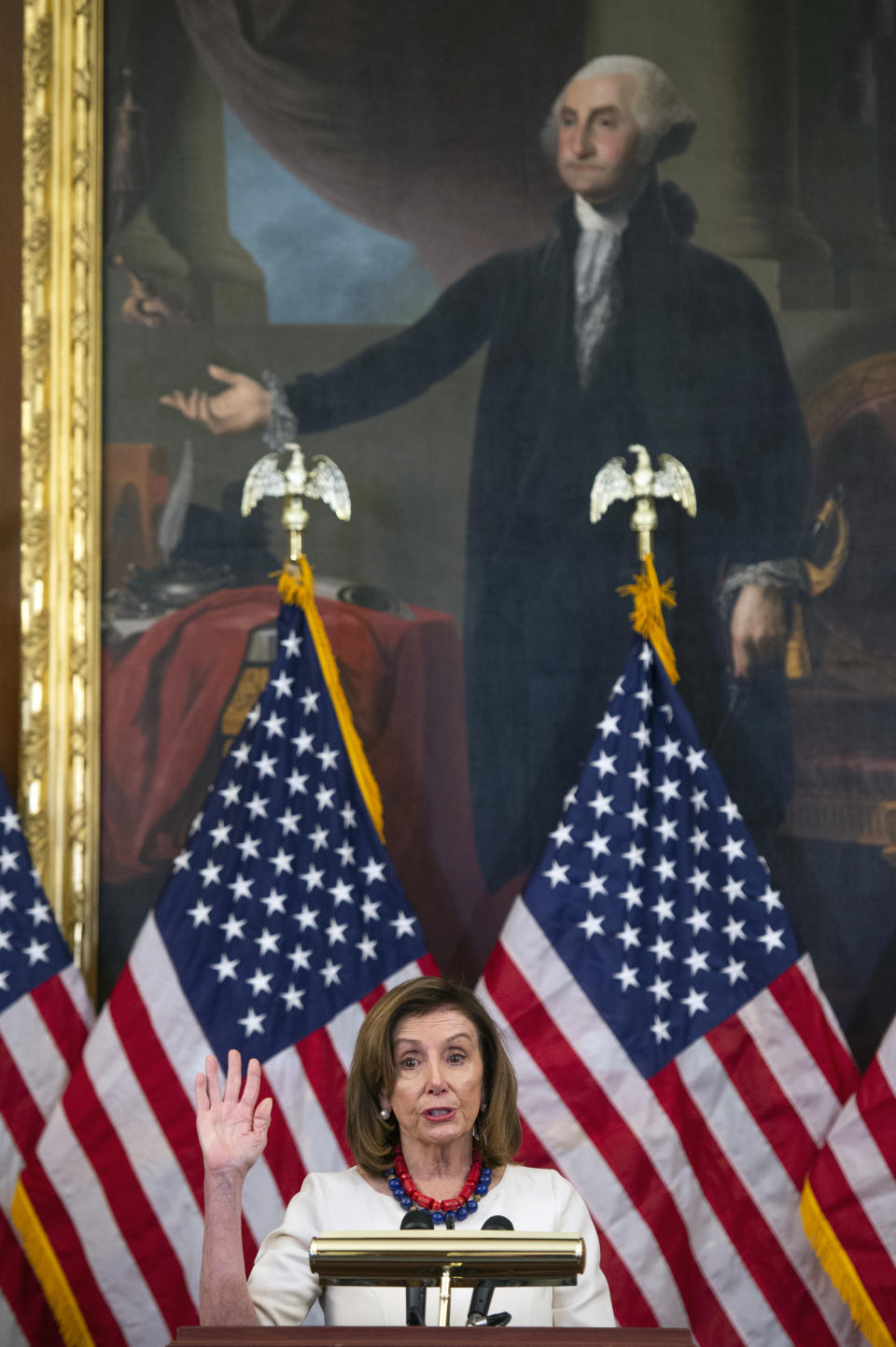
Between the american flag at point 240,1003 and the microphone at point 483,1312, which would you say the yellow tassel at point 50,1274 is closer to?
the american flag at point 240,1003

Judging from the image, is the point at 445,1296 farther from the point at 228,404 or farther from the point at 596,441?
the point at 228,404

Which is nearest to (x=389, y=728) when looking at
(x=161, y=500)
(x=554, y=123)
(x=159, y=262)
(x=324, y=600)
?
(x=324, y=600)

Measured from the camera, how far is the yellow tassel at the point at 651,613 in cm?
482

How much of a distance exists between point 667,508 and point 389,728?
1.32 m

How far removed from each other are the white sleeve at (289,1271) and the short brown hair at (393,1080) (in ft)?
0.58

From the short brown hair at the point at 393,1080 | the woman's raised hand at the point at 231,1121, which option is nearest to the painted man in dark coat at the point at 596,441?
the short brown hair at the point at 393,1080

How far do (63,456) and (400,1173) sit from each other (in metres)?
3.10

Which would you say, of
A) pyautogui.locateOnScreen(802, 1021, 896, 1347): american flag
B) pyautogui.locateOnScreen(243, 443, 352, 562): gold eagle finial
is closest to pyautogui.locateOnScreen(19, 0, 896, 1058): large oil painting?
pyautogui.locateOnScreen(243, 443, 352, 562): gold eagle finial

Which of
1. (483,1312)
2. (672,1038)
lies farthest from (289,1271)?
(672,1038)

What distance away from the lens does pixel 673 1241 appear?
443 centimetres

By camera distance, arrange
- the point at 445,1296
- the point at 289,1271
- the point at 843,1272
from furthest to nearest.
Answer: the point at 843,1272
the point at 289,1271
the point at 445,1296

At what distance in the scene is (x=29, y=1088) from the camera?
4.71 metres

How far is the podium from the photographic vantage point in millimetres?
2178

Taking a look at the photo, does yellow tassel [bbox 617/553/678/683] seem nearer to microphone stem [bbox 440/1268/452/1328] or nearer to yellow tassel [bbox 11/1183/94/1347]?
yellow tassel [bbox 11/1183/94/1347]
